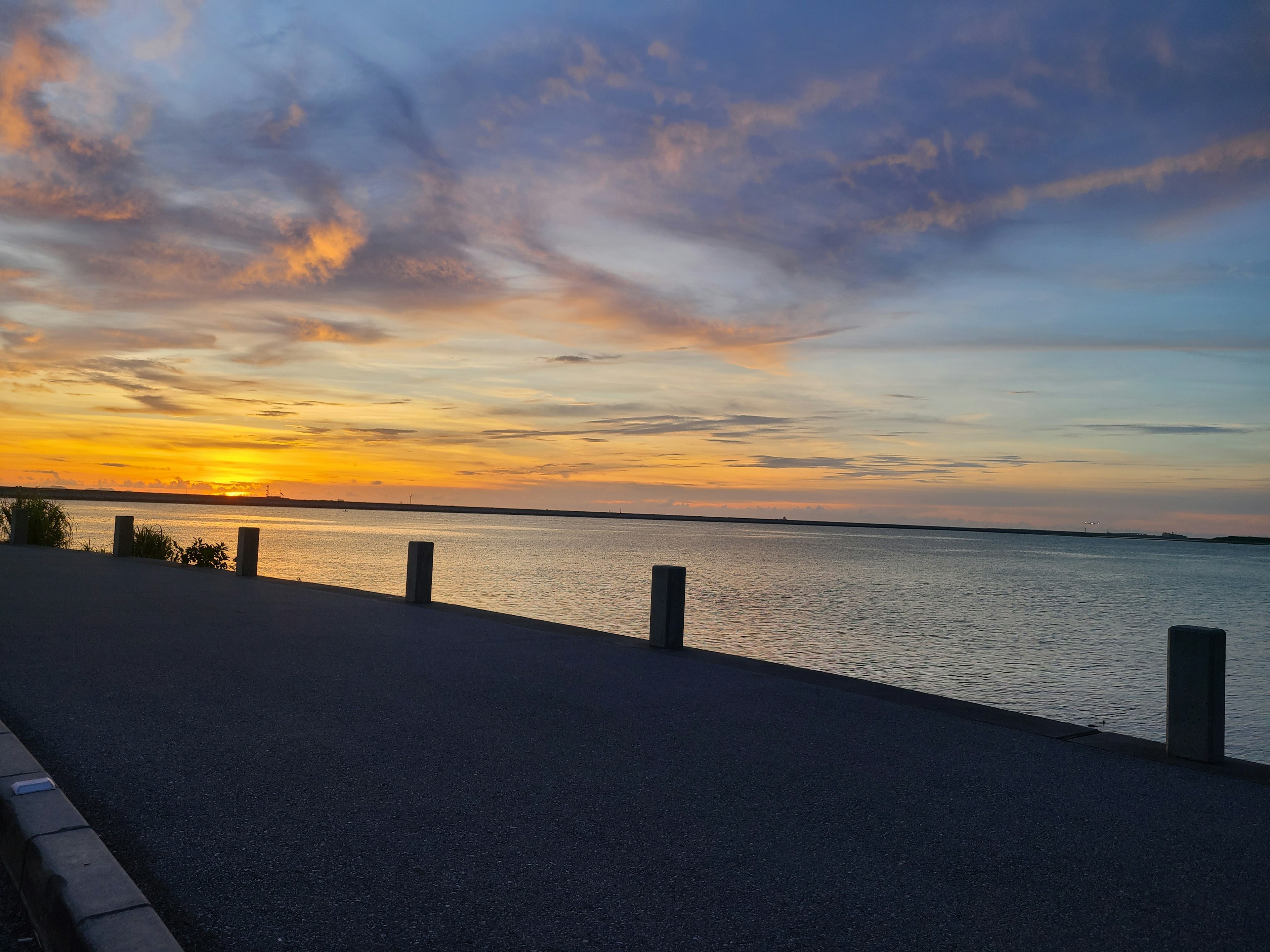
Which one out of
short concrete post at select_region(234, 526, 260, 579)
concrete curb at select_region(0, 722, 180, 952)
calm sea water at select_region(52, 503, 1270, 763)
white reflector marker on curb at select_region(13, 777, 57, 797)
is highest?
short concrete post at select_region(234, 526, 260, 579)

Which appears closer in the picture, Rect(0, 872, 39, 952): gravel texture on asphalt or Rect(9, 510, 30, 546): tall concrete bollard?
Rect(0, 872, 39, 952): gravel texture on asphalt

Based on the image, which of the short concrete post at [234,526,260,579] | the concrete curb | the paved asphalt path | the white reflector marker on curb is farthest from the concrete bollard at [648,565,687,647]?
the short concrete post at [234,526,260,579]

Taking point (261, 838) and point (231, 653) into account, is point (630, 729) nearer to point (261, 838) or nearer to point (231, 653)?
point (261, 838)

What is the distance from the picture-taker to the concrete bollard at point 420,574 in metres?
14.4

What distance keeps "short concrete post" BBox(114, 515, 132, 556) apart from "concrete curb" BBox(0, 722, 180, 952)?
799 inches

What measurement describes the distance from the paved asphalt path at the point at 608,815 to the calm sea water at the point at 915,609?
34.9 ft

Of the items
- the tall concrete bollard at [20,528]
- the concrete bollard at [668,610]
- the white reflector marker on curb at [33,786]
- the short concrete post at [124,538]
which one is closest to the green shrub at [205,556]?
the short concrete post at [124,538]

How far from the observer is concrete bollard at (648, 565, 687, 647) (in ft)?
35.9

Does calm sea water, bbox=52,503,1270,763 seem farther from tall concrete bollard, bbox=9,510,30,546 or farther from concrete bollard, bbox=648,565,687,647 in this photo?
tall concrete bollard, bbox=9,510,30,546

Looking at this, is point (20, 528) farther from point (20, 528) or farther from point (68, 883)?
point (68, 883)

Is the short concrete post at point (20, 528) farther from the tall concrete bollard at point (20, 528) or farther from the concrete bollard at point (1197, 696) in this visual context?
the concrete bollard at point (1197, 696)

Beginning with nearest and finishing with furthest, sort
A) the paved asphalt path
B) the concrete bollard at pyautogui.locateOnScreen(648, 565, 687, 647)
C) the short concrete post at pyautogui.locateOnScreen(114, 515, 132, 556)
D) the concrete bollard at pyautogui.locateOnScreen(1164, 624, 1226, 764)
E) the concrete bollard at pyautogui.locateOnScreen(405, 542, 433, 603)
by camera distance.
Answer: the paved asphalt path → the concrete bollard at pyautogui.locateOnScreen(1164, 624, 1226, 764) → the concrete bollard at pyautogui.locateOnScreen(648, 565, 687, 647) → the concrete bollard at pyautogui.locateOnScreen(405, 542, 433, 603) → the short concrete post at pyautogui.locateOnScreen(114, 515, 132, 556)

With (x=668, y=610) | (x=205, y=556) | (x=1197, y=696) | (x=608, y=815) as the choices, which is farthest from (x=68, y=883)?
(x=205, y=556)

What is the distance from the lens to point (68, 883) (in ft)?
11.3
